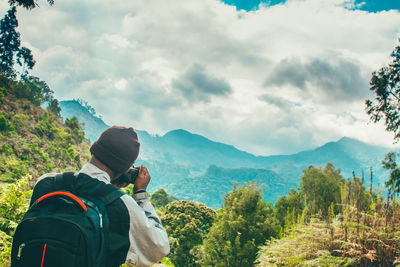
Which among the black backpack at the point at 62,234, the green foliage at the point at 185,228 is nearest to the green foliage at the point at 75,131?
the green foliage at the point at 185,228

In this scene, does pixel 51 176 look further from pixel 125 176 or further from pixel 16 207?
pixel 16 207

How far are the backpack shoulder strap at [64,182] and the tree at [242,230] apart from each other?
9760 millimetres

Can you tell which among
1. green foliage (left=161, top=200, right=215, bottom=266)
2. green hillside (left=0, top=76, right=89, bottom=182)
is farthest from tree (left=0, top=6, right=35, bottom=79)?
green foliage (left=161, top=200, right=215, bottom=266)

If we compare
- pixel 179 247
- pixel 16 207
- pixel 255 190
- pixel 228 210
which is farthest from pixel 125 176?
pixel 179 247

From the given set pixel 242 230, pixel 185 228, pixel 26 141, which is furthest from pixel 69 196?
pixel 26 141

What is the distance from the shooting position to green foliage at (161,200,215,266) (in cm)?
1988

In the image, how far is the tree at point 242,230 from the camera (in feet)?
34.6

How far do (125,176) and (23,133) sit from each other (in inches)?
1237

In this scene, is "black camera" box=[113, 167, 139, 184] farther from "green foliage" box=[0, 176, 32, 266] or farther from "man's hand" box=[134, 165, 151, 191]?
"green foliage" box=[0, 176, 32, 266]

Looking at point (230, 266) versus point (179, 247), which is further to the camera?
point (179, 247)

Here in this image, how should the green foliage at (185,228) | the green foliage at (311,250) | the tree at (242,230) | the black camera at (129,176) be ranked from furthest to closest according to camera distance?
the green foliage at (185,228)
the tree at (242,230)
the green foliage at (311,250)
the black camera at (129,176)

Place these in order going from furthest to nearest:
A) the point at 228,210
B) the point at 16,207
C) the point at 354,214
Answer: the point at 228,210 → the point at 16,207 → the point at 354,214

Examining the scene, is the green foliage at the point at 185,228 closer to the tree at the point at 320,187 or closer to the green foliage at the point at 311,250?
the tree at the point at 320,187

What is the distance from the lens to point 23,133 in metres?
27.2
